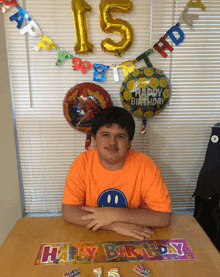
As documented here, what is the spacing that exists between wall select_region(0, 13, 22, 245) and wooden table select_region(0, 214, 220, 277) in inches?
28.8

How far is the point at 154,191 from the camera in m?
1.16

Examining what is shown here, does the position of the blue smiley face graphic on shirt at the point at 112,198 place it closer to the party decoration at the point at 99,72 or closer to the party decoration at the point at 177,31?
the party decoration at the point at 99,72

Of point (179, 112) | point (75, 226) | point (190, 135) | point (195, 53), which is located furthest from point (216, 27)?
point (75, 226)

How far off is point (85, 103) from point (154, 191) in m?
0.69

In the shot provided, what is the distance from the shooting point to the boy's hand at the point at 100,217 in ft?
3.31

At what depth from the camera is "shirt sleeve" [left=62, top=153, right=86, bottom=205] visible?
1166mm

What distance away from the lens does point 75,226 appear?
1.04 m

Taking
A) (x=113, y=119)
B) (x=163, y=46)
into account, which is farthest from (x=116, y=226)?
(x=163, y=46)

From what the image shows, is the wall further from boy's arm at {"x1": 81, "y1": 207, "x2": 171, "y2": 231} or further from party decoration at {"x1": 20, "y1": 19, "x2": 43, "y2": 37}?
boy's arm at {"x1": 81, "y1": 207, "x2": 171, "y2": 231}

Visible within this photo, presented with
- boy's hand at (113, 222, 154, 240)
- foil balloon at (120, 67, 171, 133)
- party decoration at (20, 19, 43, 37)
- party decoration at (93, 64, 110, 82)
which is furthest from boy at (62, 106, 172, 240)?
party decoration at (20, 19, 43, 37)

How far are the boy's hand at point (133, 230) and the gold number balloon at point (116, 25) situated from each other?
123cm

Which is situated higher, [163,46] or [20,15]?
[20,15]

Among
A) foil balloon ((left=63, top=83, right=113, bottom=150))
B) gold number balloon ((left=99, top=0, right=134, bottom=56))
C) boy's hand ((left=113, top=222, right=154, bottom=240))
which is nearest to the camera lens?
boy's hand ((left=113, top=222, right=154, bottom=240))

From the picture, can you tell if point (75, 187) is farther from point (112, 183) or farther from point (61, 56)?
point (61, 56)
